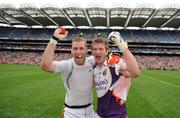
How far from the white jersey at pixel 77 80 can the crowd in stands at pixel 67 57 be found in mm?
58286

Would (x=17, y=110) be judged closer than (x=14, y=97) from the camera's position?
Yes

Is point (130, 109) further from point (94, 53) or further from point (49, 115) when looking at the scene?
point (94, 53)

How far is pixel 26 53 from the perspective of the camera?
76.9 meters

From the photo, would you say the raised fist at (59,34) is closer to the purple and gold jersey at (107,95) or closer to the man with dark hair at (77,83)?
the man with dark hair at (77,83)

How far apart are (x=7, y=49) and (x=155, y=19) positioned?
39729 mm

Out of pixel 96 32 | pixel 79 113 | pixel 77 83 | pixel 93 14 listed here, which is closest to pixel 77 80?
pixel 77 83

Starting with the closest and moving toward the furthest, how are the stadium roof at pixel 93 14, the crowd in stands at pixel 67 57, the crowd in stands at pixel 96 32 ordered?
the stadium roof at pixel 93 14 < the crowd in stands at pixel 67 57 < the crowd in stands at pixel 96 32

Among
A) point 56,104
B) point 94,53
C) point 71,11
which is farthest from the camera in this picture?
point 71,11

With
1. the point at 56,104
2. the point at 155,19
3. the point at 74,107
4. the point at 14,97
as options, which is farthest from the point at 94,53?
the point at 155,19

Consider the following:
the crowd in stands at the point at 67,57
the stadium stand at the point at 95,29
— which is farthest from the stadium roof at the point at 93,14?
the crowd in stands at the point at 67,57

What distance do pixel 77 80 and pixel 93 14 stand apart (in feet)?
178

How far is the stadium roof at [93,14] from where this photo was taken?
176ft

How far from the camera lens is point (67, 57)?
7156cm

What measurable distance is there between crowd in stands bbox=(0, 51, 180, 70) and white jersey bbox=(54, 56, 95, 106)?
58286 millimetres
